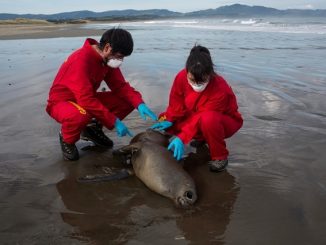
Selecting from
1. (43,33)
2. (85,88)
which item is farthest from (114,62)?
(43,33)

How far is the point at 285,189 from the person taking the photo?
386cm

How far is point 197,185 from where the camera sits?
4.04 meters

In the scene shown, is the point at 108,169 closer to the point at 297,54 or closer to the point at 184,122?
the point at 184,122

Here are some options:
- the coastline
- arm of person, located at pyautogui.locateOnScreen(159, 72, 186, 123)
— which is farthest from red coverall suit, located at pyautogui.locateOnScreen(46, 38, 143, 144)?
the coastline

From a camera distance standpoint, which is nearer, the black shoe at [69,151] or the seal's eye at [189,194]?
the seal's eye at [189,194]

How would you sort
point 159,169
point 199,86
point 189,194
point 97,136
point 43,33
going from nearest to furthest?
1. point 189,194
2. point 159,169
3. point 199,86
4. point 97,136
5. point 43,33

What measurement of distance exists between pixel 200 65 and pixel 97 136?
1611mm

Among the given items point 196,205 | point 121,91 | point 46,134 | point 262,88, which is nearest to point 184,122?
point 121,91

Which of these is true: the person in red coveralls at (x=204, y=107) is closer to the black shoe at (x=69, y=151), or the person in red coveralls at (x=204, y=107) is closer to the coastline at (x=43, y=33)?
the black shoe at (x=69, y=151)

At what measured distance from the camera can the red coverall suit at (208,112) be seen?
169 inches

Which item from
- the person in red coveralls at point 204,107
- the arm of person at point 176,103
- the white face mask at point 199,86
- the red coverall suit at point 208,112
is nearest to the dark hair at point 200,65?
the person in red coveralls at point 204,107

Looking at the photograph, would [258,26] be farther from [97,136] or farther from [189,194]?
[189,194]

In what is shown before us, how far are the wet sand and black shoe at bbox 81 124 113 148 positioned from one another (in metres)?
0.12

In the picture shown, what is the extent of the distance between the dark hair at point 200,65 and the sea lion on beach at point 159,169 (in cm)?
83
